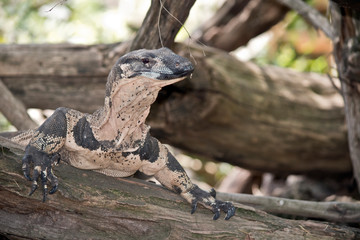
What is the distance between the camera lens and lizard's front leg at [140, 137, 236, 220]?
13.7 ft

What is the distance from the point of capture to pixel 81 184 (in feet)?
12.7

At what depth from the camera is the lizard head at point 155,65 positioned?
3404mm

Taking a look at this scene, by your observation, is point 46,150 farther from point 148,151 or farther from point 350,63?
point 350,63

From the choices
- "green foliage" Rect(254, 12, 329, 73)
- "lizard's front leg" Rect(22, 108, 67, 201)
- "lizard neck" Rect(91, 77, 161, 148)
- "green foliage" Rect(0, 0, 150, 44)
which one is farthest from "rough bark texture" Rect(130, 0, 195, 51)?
"green foliage" Rect(254, 12, 329, 73)

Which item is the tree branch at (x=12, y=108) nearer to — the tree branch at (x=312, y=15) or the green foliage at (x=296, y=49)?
the tree branch at (x=312, y=15)

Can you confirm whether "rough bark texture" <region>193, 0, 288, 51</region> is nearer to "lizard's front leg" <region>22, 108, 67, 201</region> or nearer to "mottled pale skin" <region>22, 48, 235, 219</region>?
"mottled pale skin" <region>22, 48, 235, 219</region>

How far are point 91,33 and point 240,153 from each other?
434cm

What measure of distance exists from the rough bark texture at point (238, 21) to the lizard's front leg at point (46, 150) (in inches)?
186

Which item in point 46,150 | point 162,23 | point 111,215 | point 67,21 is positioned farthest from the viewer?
point 67,21

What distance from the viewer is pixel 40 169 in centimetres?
362

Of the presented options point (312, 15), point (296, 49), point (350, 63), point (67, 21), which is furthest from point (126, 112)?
point (296, 49)

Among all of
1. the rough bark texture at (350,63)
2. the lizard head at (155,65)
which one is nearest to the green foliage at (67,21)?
the rough bark texture at (350,63)

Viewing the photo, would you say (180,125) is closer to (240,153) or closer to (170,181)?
(240,153)

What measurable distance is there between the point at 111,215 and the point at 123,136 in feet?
2.20
